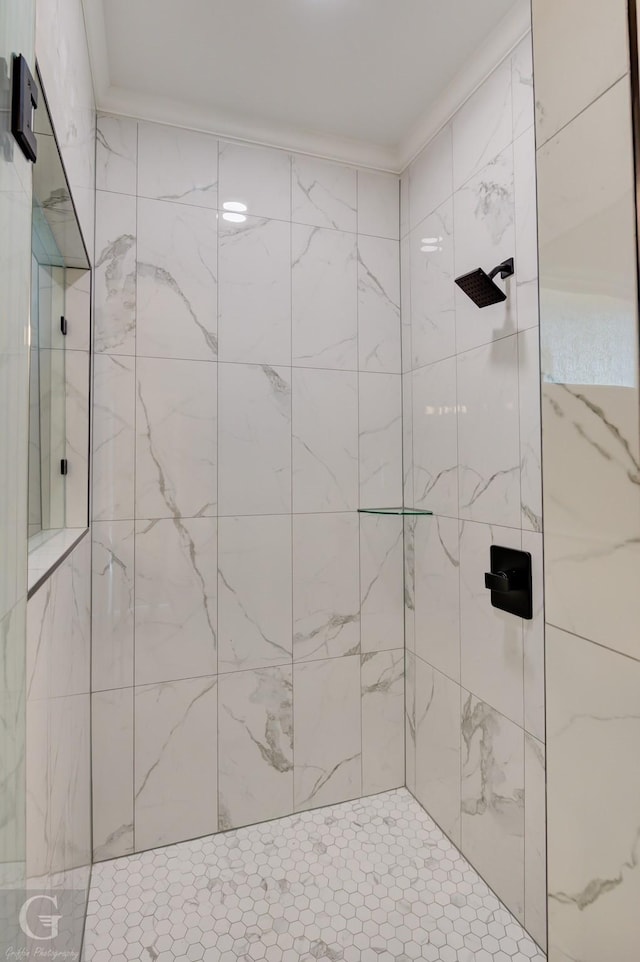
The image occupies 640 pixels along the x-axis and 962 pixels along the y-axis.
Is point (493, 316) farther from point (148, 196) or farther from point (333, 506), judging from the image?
point (148, 196)

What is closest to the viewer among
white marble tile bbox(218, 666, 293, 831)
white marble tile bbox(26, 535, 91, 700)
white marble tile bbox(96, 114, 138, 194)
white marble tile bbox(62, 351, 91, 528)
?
white marble tile bbox(26, 535, 91, 700)

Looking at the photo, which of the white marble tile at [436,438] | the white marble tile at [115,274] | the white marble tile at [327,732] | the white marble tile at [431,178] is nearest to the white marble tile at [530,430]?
the white marble tile at [436,438]

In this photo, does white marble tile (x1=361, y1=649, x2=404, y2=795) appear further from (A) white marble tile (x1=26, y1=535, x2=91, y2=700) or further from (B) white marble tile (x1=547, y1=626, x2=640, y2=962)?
(B) white marble tile (x1=547, y1=626, x2=640, y2=962)

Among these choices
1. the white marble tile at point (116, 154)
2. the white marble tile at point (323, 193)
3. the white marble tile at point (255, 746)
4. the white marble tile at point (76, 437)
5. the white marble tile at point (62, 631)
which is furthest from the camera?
the white marble tile at point (323, 193)

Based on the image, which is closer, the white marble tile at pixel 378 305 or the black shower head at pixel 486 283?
the black shower head at pixel 486 283

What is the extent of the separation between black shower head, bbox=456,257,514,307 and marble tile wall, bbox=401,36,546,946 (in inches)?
0.9

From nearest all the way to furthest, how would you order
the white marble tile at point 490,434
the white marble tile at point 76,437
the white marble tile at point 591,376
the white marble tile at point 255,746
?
the white marble tile at point 591,376 → the white marble tile at point 490,434 → the white marble tile at point 76,437 → the white marble tile at point 255,746

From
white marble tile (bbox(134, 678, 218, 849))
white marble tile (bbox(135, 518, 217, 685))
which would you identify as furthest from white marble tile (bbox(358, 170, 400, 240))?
white marble tile (bbox(134, 678, 218, 849))

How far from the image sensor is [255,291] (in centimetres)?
168

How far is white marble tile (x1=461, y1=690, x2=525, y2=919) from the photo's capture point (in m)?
1.29

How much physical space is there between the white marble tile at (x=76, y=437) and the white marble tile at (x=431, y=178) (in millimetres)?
1216

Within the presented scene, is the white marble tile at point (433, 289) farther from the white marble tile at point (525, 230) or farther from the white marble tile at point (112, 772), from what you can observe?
the white marble tile at point (112, 772)

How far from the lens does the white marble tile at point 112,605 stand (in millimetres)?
1521

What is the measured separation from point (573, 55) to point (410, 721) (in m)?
1.86
